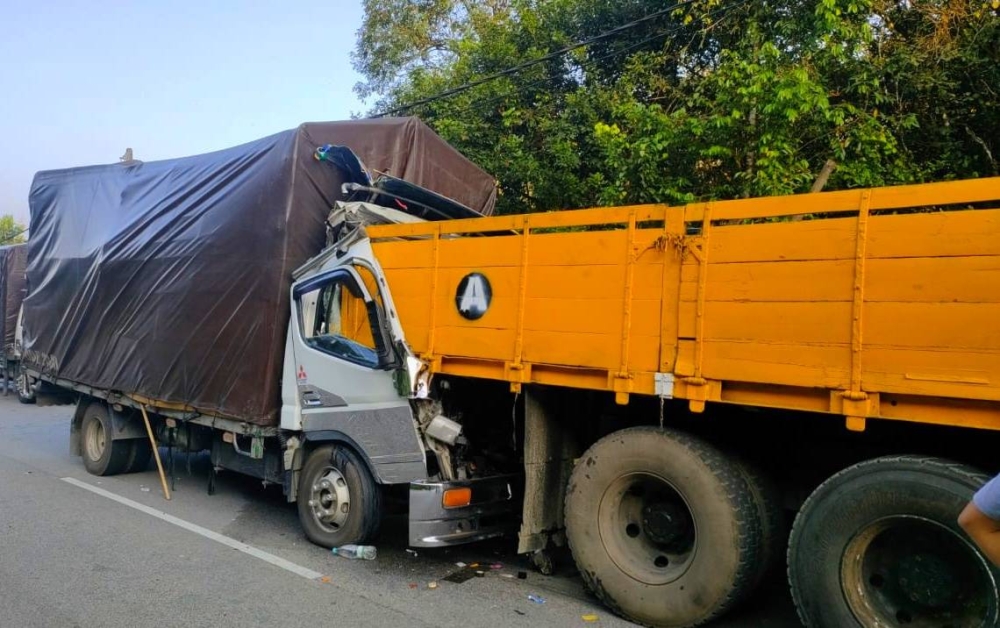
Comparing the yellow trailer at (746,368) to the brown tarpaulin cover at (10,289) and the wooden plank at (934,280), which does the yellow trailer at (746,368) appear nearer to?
the wooden plank at (934,280)

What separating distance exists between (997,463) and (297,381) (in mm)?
5008

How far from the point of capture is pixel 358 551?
19.6ft

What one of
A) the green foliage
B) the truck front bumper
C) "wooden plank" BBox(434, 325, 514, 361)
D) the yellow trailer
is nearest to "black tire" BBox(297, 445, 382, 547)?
the truck front bumper

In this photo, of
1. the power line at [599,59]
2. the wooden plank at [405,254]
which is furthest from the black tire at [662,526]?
the power line at [599,59]

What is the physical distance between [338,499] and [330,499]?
0.10 metres

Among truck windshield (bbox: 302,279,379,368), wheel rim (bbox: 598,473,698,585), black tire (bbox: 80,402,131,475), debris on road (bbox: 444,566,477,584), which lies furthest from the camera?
black tire (bbox: 80,402,131,475)

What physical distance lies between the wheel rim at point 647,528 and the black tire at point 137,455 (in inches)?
263

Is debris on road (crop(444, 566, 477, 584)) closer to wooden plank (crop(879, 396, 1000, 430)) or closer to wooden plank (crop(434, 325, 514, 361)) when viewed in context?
wooden plank (crop(434, 325, 514, 361))

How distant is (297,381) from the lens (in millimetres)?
6480

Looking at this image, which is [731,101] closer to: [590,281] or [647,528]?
[590,281]

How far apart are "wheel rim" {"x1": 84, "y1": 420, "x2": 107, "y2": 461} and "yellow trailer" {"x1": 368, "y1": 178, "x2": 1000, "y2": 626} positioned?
5797 millimetres

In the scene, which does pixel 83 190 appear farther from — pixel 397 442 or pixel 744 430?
pixel 744 430

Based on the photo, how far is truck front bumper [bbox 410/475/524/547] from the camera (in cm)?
535

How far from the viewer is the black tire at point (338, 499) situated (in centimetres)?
592
